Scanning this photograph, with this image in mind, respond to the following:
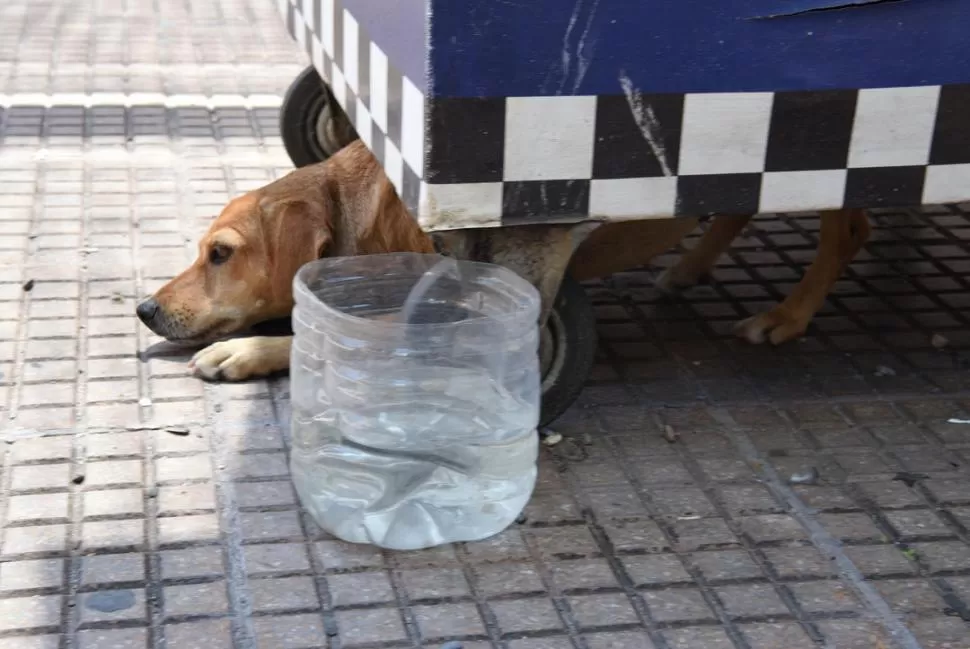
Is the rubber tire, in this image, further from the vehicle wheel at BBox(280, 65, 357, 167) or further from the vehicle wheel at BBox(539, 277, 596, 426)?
the vehicle wheel at BBox(539, 277, 596, 426)

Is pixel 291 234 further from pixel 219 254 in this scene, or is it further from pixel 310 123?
pixel 310 123

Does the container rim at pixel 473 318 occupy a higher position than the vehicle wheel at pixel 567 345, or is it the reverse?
the container rim at pixel 473 318

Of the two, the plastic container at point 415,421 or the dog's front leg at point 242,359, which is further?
the dog's front leg at point 242,359

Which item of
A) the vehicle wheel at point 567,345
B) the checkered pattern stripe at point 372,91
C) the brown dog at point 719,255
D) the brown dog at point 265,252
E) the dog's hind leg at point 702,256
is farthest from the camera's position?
the dog's hind leg at point 702,256

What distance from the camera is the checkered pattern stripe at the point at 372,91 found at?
2.55 m

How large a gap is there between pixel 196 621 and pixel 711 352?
175 cm

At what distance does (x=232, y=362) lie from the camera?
3307 millimetres

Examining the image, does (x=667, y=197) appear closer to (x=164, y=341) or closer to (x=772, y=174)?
(x=772, y=174)

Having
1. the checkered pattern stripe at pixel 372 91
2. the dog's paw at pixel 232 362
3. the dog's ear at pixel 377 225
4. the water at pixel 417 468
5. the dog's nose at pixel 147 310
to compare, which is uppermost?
the checkered pattern stripe at pixel 372 91

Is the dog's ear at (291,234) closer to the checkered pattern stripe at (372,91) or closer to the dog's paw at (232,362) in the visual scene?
the dog's paw at (232,362)

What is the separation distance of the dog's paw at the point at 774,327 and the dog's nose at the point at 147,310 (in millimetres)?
1593

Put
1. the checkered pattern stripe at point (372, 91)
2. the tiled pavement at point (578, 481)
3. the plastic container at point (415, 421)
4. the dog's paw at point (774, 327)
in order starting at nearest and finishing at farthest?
the tiled pavement at point (578, 481) < the checkered pattern stripe at point (372, 91) < the plastic container at point (415, 421) < the dog's paw at point (774, 327)

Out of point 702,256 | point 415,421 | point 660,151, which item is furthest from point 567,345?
point 702,256

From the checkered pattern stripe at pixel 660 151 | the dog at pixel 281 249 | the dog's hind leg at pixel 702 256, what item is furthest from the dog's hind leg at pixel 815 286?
the checkered pattern stripe at pixel 660 151
